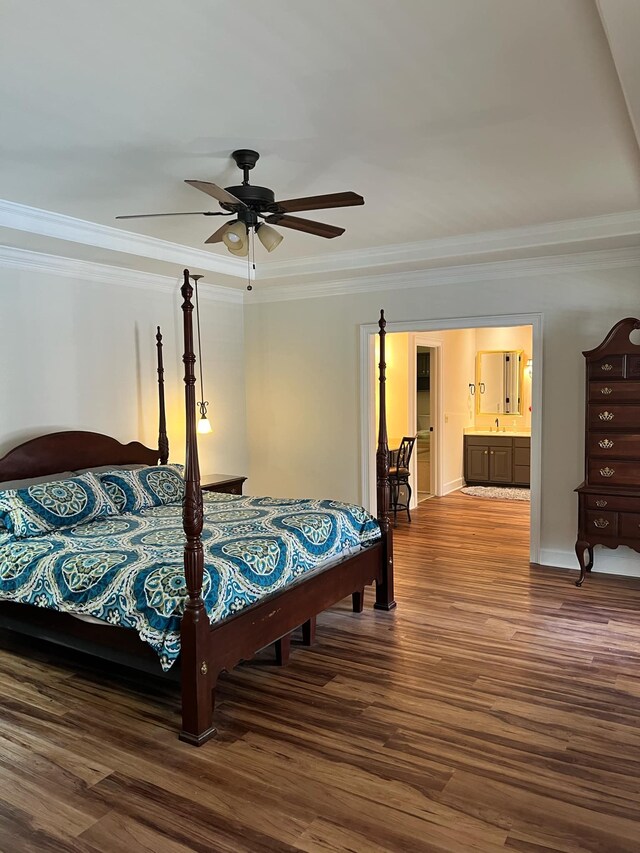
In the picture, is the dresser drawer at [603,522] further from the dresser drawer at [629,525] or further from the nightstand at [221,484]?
the nightstand at [221,484]

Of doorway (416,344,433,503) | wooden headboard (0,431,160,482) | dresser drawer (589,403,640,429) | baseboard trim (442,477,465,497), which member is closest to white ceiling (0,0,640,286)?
dresser drawer (589,403,640,429)

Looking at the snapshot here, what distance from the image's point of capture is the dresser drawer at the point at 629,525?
15.0ft

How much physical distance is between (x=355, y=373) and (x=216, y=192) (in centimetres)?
352

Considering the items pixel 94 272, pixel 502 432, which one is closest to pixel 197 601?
pixel 94 272

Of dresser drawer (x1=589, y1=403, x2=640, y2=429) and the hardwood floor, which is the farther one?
dresser drawer (x1=589, y1=403, x2=640, y2=429)

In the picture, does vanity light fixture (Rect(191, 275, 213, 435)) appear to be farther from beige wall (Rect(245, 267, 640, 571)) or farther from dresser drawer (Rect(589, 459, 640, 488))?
dresser drawer (Rect(589, 459, 640, 488))

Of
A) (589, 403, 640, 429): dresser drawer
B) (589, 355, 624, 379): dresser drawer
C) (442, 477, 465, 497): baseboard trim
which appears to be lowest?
(442, 477, 465, 497): baseboard trim

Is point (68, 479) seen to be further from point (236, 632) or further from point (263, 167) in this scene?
point (263, 167)

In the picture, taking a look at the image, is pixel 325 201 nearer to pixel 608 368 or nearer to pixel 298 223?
pixel 298 223

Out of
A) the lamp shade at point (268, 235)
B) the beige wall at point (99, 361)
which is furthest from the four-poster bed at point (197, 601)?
the lamp shade at point (268, 235)

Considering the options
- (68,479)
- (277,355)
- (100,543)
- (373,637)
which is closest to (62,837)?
(100,543)

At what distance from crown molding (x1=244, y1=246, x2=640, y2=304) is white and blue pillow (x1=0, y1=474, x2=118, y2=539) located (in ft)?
9.81

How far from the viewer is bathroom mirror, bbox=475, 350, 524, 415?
9617mm

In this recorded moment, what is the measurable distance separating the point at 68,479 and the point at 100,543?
3.11ft
